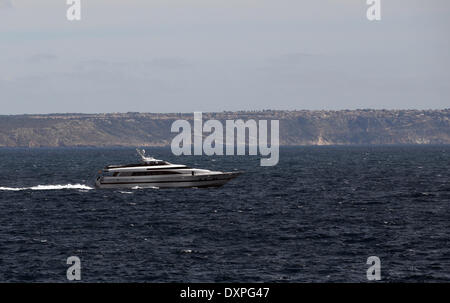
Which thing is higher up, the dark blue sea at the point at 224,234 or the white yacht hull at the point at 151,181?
the white yacht hull at the point at 151,181

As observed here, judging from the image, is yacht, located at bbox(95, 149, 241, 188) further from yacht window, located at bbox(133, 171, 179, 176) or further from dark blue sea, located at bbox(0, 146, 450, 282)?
dark blue sea, located at bbox(0, 146, 450, 282)

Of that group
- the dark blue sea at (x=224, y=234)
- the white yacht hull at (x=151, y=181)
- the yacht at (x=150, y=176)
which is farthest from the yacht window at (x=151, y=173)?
the dark blue sea at (x=224, y=234)

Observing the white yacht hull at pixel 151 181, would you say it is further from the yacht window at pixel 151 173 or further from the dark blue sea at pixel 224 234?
the dark blue sea at pixel 224 234

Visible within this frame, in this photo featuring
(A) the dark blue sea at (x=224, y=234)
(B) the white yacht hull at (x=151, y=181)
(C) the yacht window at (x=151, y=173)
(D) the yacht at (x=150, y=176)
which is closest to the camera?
(A) the dark blue sea at (x=224, y=234)

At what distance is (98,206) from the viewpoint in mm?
85438

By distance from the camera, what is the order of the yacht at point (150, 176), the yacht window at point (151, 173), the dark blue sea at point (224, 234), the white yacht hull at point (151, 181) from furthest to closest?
1. the white yacht hull at point (151, 181)
2. the yacht window at point (151, 173)
3. the yacht at point (150, 176)
4. the dark blue sea at point (224, 234)

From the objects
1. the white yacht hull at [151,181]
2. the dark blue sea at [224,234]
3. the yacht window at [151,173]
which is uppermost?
the yacht window at [151,173]

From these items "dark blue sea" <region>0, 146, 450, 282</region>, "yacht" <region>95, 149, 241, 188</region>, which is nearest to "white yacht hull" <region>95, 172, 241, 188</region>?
"yacht" <region>95, 149, 241, 188</region>

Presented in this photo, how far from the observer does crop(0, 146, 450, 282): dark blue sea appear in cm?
4575

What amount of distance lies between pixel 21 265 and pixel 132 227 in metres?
20.0

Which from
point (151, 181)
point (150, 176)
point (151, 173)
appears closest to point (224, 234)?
point (151, 173)

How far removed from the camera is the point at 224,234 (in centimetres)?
6194

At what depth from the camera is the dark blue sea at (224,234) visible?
45750mm
